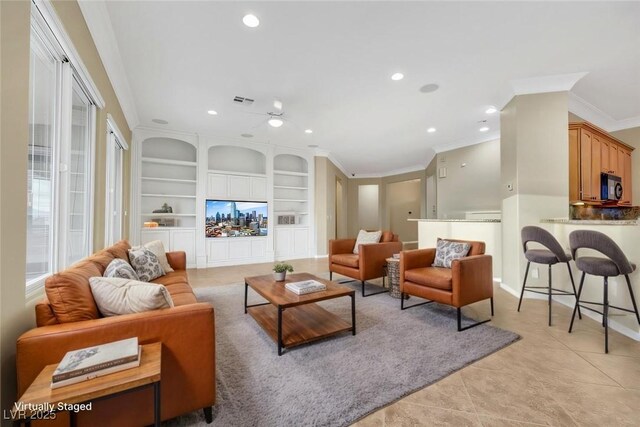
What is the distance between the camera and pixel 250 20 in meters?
2.34

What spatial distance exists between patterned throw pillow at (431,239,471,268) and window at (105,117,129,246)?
13.8 feet

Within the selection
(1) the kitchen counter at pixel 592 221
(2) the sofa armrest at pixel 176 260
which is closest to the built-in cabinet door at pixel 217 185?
(2) the sofa armrest at pixel 176 260

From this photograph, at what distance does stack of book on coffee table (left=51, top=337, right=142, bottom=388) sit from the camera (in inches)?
37.0

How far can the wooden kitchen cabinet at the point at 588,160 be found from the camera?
371 cm

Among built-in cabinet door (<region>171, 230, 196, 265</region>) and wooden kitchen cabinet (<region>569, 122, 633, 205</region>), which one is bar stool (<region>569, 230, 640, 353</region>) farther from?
built-in cabinet door (<region>171, 230, 196, 265</region>)

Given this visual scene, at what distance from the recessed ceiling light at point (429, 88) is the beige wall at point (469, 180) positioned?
2.71 m

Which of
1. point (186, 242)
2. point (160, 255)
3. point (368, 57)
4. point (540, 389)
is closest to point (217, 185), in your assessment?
point (186, 242)

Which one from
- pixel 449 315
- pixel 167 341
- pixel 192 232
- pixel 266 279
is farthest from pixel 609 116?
pixel 192 232

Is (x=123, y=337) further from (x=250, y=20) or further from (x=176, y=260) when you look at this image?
(x=250, y=20)

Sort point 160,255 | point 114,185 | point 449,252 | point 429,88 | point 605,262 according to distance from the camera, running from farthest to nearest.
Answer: point 114,185 < point 429,88 < point 160,255 < point 449,252 < point 605,262

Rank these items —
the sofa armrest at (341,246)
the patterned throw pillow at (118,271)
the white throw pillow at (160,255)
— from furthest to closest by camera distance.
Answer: the sofa armrest at (341,246), the white throw pillow at (160,255), the patterned throw pillow at (118,271)

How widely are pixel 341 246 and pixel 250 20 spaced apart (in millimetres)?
3172

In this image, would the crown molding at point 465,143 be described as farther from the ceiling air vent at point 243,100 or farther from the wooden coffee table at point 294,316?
the wooden coffee table at point 294,316

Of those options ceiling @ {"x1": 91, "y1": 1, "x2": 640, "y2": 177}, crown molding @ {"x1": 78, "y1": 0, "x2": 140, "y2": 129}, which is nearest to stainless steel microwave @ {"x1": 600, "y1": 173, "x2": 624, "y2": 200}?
ceiling @ {"x1": 91, "y1": 1, "x2": 640, "y2": 177}
